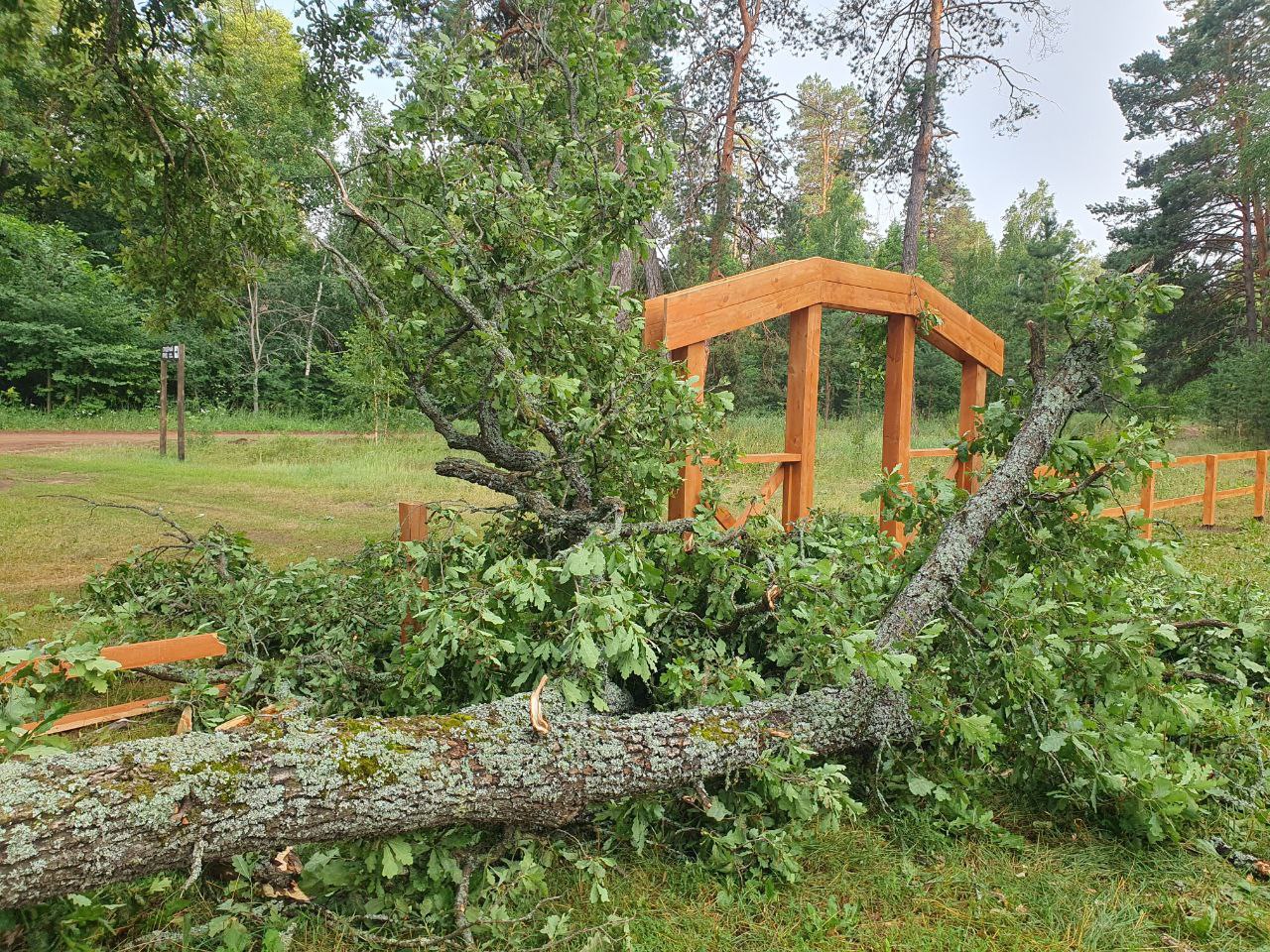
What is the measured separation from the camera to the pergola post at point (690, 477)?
4012mm

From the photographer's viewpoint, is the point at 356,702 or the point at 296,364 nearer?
the point at 356,702

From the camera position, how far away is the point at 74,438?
15.7 meters

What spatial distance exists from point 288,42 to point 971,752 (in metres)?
36.3

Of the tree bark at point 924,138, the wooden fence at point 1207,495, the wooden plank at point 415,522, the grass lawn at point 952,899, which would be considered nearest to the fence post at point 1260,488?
the wooden fence at point 1207,495

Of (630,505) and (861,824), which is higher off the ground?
(630,505)

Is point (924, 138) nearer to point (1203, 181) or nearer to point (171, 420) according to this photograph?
point (1203, 181)

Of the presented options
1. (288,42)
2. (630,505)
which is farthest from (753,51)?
(288,42)

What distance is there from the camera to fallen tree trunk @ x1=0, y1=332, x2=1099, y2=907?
5.30 ft

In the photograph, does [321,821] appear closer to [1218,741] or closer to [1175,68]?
[1218,741]

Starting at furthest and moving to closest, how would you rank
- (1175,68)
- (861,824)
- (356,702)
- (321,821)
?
(1175,68)
(356,702)
(861,824)
(321,821)

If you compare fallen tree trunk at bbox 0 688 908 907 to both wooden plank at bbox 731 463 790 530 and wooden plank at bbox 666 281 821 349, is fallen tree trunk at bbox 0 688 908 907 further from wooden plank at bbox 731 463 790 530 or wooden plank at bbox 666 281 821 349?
wooden plank at bbox 666 281 821 349

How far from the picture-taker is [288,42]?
30.1 m

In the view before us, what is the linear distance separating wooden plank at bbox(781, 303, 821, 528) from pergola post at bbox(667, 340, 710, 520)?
2.85 feet

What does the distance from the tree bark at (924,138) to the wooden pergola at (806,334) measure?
9.36 metres
